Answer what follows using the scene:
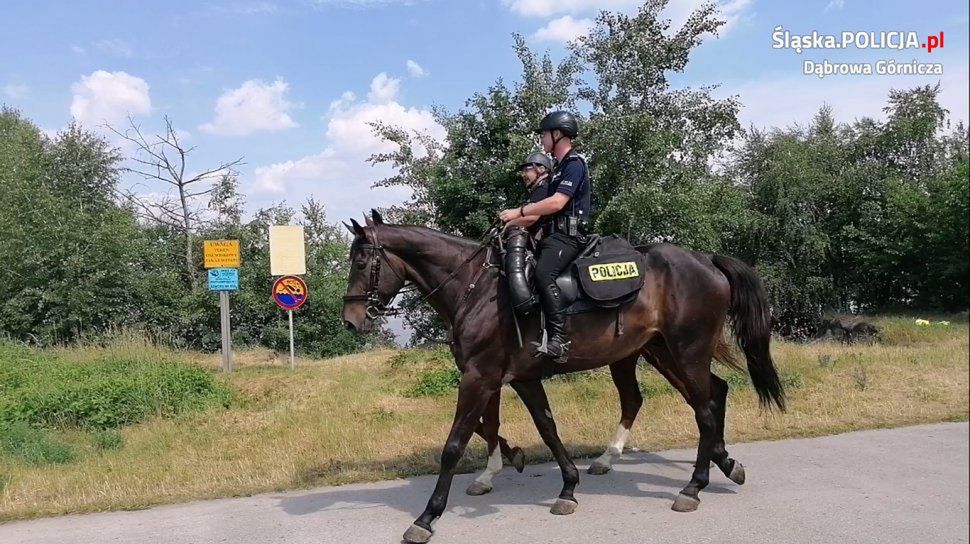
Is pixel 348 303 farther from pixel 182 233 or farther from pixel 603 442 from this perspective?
pixel 182 233

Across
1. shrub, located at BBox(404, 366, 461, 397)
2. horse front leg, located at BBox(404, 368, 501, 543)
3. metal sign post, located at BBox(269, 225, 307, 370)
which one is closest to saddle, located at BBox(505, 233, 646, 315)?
horse front leg, located at BBox(404, 368, 501, 543)

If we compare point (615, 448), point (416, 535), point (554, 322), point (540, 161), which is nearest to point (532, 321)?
point (554, 322)

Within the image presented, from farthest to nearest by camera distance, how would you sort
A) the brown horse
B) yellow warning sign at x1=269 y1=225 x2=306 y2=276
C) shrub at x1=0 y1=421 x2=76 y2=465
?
yellow warning sign at x1=269 y1=225 x2=306 y2=276, shrub at x1=0 y1=421 x2=76 y2=465, the brown horse

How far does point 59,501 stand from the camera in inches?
202

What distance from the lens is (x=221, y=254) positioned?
491 inches

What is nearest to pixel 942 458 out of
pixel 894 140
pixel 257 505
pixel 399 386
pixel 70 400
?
pixel 257 505

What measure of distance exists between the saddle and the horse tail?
1.05 meters

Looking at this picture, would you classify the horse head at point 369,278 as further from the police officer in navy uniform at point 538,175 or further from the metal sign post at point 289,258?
the metal sign post at point 289,258

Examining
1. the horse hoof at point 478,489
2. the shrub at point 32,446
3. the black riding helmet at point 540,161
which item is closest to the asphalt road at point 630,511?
the horse hoof at point 478,489

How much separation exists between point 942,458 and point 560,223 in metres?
3.83

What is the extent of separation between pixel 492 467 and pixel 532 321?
4.77 ft

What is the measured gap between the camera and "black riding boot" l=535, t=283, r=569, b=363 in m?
4.62

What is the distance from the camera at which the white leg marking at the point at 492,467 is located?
530 cm

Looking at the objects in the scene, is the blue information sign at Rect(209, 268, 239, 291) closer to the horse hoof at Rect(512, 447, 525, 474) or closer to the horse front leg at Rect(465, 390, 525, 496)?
the horse front leg at Rect(465, 390, 525, 496)
